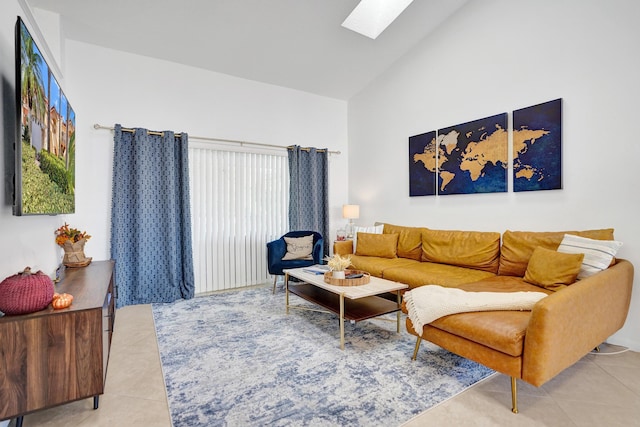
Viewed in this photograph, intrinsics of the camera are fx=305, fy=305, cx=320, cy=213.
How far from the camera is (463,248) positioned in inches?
132

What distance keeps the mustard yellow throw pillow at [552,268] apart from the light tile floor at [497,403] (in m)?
0.58

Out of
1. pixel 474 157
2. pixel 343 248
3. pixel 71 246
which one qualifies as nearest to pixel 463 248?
pixel 474 157

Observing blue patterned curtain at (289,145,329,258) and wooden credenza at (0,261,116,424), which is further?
blue patterned curtain at (289,145,329,258)

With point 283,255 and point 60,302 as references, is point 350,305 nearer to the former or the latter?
point 283,255

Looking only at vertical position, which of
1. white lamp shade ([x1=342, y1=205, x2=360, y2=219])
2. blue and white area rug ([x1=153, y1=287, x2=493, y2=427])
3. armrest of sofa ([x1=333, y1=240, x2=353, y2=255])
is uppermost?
white lamp shade ([x1=342, y1=205, x2=360, y2=219])

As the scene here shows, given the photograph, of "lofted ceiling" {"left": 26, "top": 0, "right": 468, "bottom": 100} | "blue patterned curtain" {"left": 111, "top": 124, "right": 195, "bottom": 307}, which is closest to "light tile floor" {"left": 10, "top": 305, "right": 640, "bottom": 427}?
"blue patterned curtain" {"left": 111, "top": 124, "right": 195, "bottom": 307}

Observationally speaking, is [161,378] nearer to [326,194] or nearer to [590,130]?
[326,194]

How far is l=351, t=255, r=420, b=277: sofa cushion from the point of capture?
3.50 metres

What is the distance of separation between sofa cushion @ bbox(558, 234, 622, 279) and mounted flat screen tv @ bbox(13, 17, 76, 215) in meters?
3.65

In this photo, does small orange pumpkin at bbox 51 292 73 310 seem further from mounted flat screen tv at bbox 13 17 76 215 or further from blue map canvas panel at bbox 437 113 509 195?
blue map canvas panel at bbox 437 113 509 195

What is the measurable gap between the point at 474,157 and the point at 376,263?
1.65 metres

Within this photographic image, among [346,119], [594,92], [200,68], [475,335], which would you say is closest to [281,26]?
[200,68]

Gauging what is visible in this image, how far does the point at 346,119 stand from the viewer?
216 inches

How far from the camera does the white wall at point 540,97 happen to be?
2414 millimetres
